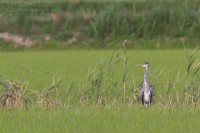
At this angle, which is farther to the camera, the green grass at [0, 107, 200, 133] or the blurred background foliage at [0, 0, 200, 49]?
the blurred background foliage at [0, 0, 200, 49]

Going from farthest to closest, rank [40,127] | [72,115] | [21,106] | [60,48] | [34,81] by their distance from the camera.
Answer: [60,48], [34,81], [21,106], [72,115], [40,127]

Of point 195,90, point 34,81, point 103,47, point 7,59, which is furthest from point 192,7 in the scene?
point 195,90

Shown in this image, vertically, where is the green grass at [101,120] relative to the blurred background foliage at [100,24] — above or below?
below

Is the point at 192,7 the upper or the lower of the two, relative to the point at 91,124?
upper

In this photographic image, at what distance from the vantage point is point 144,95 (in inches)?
410

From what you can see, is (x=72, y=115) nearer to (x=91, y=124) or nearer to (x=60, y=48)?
(x=91, y=124)

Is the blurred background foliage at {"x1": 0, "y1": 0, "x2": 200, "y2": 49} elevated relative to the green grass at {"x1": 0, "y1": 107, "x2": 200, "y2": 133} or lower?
elevated

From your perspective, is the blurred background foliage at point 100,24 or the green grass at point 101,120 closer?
the green grass at point 101,120

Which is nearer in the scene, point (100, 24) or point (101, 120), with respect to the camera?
point (101, 120)

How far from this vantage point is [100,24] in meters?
25.0

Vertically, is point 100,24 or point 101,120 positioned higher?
point 100,24

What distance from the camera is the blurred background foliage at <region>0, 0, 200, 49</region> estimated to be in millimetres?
24359

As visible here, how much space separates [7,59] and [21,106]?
33.2 feet

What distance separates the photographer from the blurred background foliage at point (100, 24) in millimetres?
24359
